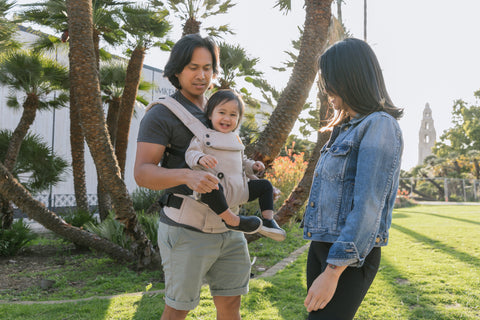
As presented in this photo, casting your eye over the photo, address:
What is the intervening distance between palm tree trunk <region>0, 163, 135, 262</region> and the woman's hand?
5294 millimetres

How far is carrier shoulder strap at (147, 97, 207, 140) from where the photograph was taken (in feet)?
6.45

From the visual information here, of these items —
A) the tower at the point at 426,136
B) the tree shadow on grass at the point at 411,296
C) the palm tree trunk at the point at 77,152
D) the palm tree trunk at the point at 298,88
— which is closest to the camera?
the tree shadow on grass at the point at 411,296

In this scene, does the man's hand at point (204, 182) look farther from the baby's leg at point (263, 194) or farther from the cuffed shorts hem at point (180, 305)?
the cuffed shorts hem at point (180, 305)

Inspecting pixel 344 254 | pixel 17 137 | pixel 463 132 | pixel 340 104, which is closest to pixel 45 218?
pixel 17 137

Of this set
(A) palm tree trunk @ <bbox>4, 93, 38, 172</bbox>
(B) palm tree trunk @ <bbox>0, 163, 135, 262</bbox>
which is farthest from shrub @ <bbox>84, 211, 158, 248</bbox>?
(A) palm tree trunk @ <bbox>4, 93, 38, 172</bbox>

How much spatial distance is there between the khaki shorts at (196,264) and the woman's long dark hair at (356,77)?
3.17 ft

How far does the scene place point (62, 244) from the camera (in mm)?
9164

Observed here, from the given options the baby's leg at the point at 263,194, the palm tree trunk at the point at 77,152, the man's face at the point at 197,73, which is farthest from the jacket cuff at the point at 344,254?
the palm tree trunk at the point at 77,152

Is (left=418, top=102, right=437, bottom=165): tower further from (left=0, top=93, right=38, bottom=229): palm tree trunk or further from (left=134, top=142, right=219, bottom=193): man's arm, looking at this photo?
(left=134, top=142, right=219, bottom=193): man's arm

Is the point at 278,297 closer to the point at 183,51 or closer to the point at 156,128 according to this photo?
the point at 156,128

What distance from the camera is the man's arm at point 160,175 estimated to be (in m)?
1.75

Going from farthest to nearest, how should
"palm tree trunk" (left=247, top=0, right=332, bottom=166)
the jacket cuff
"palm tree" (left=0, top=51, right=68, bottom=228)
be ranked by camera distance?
"palm tree" (left=0, top=51, right=68, bottom=228)
"palm tree trunk" (left=247, top=0, right=332, bottom=166)
the jacket cuff

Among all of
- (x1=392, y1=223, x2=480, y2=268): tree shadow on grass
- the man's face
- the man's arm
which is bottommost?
(x1=392, y1=223, x2=480, y2=268): tree shadow on grass

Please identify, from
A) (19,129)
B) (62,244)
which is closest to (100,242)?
(62,244)
